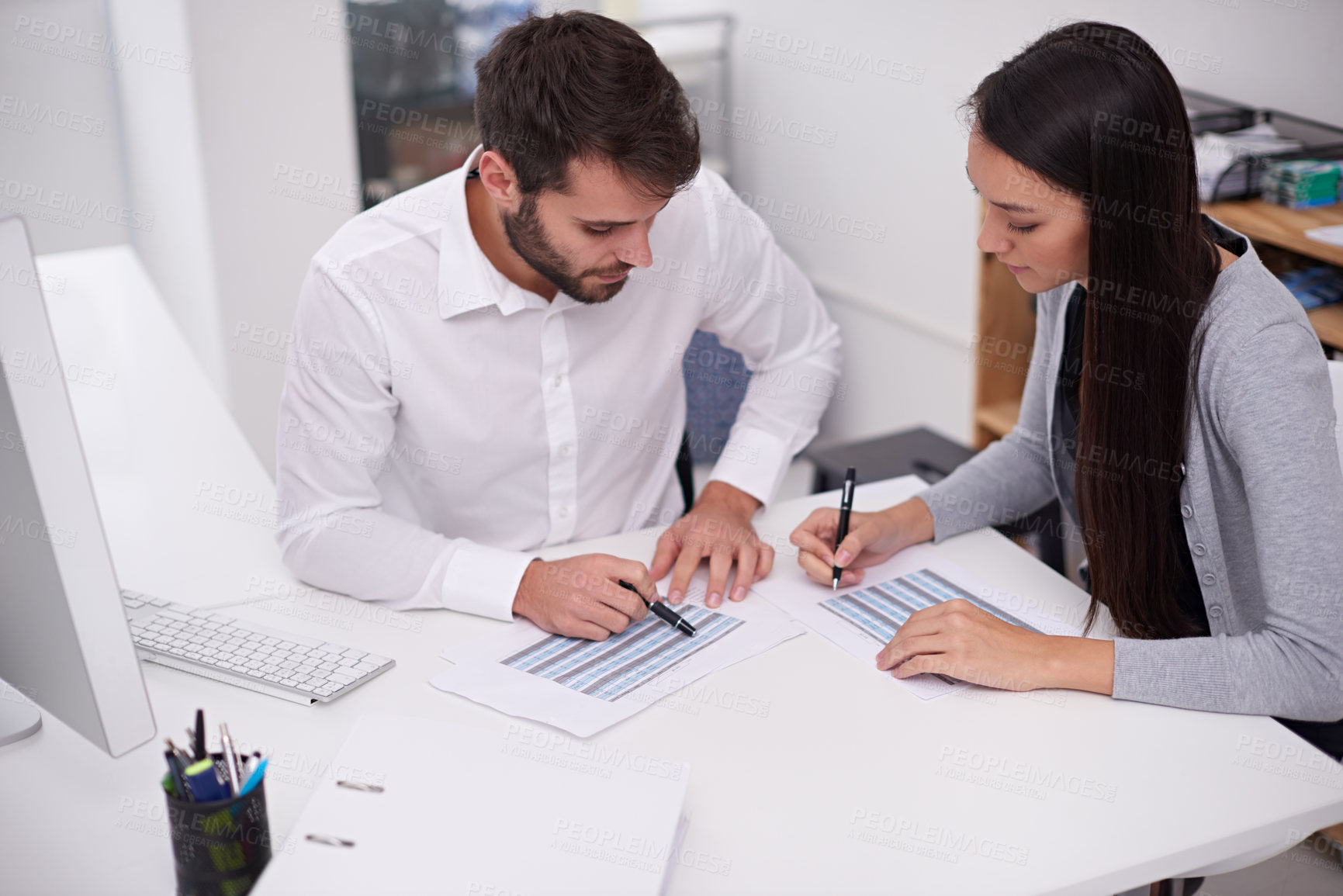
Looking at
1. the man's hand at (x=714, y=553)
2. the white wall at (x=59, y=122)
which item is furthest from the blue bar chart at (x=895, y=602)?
the white wall at (x=59, y=122)

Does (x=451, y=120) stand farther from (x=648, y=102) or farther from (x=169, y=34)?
(x=648, y=102)

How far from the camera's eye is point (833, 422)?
3.98 m

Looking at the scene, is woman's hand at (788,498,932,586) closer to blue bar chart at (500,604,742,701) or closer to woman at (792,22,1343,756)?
woman at (792,22,1343,756)

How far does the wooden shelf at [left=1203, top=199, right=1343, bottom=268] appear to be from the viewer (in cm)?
190

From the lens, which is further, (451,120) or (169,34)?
(451,120)

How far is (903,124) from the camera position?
3.26m

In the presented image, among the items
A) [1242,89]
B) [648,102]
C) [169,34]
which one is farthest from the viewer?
[169,34]

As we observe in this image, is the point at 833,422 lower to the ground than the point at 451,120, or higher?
lower

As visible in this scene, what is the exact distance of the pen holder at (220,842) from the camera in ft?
2.98

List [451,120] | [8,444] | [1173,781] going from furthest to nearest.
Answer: [451,120], [1173,781], [8,444]

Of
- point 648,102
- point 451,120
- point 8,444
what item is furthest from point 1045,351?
point 451,120

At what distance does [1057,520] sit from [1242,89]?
0.95 metres

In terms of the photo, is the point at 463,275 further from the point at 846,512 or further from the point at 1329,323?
the point at 1329,323

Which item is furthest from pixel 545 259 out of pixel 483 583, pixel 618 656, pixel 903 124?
pixel 903 124
